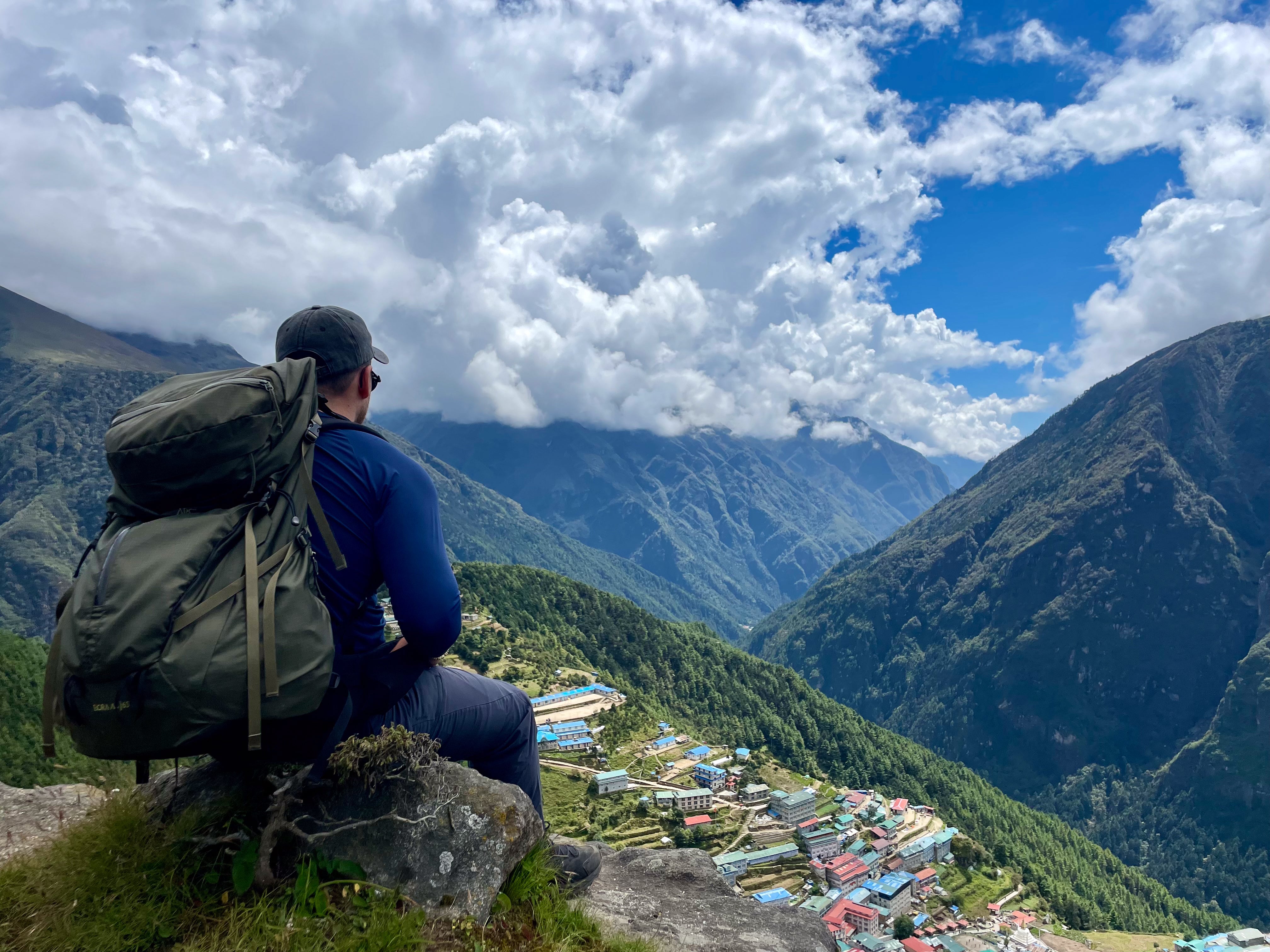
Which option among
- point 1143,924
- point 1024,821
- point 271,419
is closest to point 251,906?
point 271,419

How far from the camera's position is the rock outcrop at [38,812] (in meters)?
6.19

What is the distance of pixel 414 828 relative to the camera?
496 centimetres

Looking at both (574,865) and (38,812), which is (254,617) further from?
(38,812)

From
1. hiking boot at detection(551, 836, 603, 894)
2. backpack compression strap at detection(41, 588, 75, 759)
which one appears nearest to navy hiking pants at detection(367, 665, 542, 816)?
hiking boot at detection(551, 836, 603, 894)

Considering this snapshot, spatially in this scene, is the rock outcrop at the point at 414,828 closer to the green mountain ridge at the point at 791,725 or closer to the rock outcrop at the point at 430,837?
the rock outcrop at the point at 430,837

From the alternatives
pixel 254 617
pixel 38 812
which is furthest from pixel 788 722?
pixel 254 617

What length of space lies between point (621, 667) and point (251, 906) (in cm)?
12087

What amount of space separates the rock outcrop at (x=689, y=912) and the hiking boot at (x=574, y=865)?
344 mm

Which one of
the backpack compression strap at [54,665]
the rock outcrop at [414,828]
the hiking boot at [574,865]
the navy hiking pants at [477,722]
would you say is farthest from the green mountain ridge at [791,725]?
the backpack compression strap at [54,665]

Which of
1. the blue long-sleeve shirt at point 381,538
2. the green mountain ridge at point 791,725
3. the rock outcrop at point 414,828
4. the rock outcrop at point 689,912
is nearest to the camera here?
the blue long-sleeve shirt at point 381,538

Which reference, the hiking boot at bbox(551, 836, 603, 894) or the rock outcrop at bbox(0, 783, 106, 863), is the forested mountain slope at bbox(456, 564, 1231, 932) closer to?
the rock outcrop at bbox(0, 783, 106, 863)

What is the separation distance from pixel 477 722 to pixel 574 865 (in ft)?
7.13

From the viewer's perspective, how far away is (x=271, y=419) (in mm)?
3930

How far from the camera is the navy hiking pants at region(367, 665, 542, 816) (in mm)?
5145
